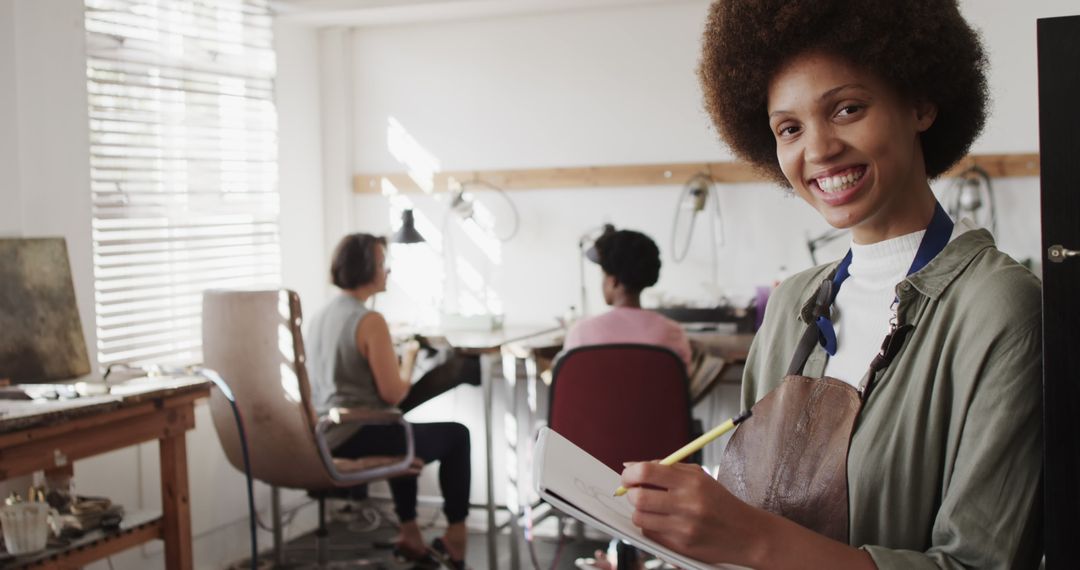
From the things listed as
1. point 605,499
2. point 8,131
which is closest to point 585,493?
point 605,499

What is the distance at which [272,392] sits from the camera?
3396 mm

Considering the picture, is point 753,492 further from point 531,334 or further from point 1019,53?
point 1019,53

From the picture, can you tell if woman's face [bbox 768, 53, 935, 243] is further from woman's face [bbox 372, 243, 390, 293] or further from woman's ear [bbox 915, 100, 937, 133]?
woman's face [bbox 372, 243, 390, 293]

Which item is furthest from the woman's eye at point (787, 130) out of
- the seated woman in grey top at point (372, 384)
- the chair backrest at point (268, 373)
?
the seated woman in grey top at point (372, 384)

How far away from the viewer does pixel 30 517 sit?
2559mm

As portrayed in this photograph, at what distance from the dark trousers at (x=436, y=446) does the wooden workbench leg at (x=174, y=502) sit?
74 centimetres

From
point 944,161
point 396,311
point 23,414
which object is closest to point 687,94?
point 396,311

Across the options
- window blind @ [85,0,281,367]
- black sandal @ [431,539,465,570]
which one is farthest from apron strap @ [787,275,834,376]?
window blind @ [85,0,281,367]

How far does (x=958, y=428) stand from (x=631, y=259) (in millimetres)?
2546

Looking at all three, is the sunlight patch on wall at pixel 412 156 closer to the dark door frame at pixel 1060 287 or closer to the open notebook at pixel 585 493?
the open notebook at pixel 585 493

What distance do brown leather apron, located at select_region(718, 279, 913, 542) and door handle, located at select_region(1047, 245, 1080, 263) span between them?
15 cm

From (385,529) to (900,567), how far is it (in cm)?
399

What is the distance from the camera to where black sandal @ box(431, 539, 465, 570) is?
13.0 feet

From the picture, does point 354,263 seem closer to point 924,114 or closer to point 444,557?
point 444,557
